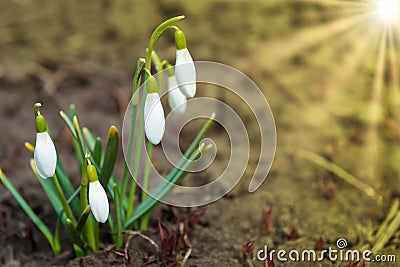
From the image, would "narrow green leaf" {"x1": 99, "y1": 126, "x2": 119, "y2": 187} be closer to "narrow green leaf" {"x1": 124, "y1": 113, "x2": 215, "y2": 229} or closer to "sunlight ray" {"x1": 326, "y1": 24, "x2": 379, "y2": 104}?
"narrow green leaf" {"x1": 124, "y1": 113, "x2": 215, "y2": 229}

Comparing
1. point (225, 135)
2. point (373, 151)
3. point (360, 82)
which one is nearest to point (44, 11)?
point (225, 135)

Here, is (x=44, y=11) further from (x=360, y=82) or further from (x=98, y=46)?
(x=360, y=82)

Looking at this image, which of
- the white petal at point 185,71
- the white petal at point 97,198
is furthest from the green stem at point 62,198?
the white petal at point 185,71

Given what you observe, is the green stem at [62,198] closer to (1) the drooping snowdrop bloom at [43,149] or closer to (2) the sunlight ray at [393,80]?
(1) the drooping snowdrop bloom at [43,149]

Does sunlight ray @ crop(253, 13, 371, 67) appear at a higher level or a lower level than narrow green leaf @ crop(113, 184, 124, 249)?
higher

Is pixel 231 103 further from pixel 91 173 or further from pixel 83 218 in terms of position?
pixel 91 173

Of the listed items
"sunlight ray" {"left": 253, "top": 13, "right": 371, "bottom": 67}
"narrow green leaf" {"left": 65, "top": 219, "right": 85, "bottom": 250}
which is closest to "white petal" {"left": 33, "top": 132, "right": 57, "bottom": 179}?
"narrow green leaf" {"left": 65, "top": 219, "right": 85, "bottom": 250}
